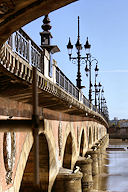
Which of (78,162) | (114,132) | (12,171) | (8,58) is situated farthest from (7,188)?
(114,132)

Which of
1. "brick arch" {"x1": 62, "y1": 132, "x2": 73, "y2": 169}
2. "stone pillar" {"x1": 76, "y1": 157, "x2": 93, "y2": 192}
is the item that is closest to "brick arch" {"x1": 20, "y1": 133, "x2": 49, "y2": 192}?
"brick arch" {"x1": 62, "y1": 132, "x2": 73, "y2": 169}

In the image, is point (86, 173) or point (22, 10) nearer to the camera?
point (22, 10)

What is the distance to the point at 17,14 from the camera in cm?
402

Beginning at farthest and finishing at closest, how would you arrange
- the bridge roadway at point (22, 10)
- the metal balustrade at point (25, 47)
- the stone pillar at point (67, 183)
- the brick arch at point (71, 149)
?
the brick arch at point (71, 149), the stone pillar at point (67, 183), the metal balustrade at point (25, 47), the bridge roadway at point (22, 10)

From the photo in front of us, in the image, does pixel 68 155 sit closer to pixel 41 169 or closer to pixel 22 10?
pixel 41 169

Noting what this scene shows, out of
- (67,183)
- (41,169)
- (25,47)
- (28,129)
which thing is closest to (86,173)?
(67,183)

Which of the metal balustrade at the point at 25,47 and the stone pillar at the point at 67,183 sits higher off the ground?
the metal balustrade at the point at 25,47

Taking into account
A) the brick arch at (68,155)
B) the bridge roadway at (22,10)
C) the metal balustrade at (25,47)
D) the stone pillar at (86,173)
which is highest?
the metal balustrade at (25,47)

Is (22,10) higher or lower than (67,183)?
higher

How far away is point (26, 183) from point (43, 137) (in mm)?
1950

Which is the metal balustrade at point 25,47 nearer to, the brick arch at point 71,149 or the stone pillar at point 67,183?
the stone pillar at point 67,183

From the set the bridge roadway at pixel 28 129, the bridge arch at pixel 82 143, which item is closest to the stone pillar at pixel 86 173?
the bridge roadway at pixel 28 129

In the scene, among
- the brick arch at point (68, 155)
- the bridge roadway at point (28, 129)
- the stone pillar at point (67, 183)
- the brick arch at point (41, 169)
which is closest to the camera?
the bridge roadway at point (28, 129)

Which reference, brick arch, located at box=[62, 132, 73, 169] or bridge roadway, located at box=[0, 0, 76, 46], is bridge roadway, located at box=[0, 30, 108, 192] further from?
bridge roadway, located at box=[0, 0, 76, 46]
